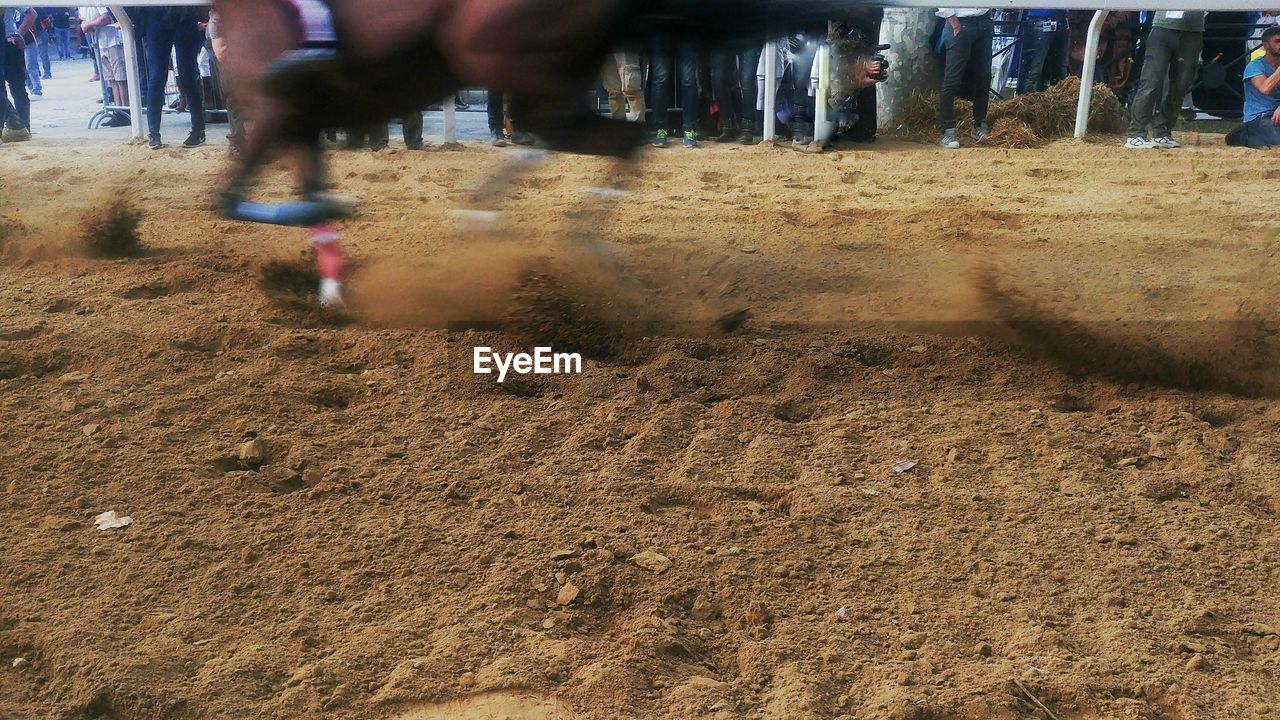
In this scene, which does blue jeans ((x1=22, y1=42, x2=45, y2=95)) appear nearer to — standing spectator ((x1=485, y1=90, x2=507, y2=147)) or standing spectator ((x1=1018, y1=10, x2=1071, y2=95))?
standing spectator ((x1=485, y1=90, x2=507, y2=147))

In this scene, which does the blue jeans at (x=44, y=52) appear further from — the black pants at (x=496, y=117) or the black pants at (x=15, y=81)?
the black pants at (x=496, y=117)

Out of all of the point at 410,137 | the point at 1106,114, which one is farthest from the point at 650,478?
the point at 1106,114

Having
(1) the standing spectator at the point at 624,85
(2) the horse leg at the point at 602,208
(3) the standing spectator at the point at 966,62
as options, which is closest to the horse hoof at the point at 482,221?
(2) the horse leg at the point at 602,208

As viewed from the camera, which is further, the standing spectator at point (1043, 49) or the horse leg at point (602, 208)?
the standing spectator at point (1043, 49)

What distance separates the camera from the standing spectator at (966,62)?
8.06m

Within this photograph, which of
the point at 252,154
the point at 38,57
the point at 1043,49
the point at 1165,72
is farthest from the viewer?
the point at 38,57

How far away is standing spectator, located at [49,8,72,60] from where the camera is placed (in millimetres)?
10781

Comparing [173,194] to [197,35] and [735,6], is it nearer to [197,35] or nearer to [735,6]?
[197,35]

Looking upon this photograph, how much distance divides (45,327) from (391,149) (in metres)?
4.17

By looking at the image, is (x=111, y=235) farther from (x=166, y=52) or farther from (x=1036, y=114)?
(x=1036, y=114)

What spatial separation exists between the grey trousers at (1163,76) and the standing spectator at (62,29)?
9.09 m

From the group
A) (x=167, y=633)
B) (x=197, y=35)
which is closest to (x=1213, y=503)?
(x=167, y=633)

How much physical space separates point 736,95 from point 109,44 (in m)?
4.82

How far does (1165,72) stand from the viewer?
7.96m
